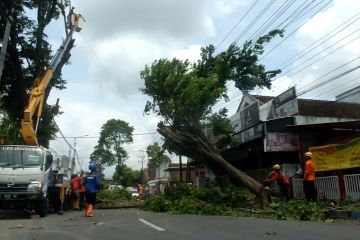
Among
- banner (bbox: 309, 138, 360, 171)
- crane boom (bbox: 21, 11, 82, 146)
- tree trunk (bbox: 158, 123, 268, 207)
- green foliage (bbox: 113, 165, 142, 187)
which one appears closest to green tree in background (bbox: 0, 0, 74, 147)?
crane boom (bbox: 21, 11, 82, 146)

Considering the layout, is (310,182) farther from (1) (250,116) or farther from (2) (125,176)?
(2) (125,176)

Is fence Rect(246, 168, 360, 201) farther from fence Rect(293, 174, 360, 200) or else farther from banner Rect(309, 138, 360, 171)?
banner Rect(309, 138, 360, 171)

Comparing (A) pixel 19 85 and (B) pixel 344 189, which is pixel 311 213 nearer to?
(B) pixel 344 189

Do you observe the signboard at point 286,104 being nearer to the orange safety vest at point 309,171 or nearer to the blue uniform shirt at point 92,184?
the orange safety vest at point 309,171

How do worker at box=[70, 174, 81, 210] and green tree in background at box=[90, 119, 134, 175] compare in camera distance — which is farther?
green tree in background at box=[90, 119, 134, 175]

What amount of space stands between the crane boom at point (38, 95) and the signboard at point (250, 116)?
1437 centimetres

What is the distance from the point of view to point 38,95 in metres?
21.3

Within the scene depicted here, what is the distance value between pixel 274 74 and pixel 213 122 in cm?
468

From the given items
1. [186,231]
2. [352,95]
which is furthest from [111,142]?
[186,231]

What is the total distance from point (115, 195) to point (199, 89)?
25.5 feet

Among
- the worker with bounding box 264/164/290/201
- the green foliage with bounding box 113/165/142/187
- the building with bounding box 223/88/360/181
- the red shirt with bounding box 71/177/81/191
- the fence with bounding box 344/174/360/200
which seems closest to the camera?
the fence with bounding box 344/174/360/200

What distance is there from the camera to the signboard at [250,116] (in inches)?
1393

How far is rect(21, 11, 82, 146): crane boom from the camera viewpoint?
19.6m

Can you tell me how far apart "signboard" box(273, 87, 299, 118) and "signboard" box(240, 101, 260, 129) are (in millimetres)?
1888
